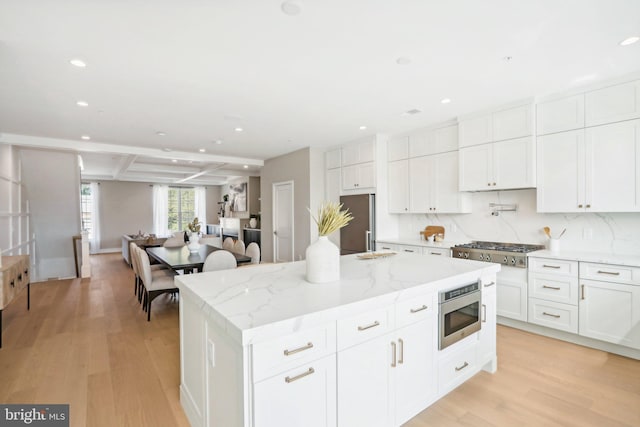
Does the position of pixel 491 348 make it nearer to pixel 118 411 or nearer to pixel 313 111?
pixel 118 411

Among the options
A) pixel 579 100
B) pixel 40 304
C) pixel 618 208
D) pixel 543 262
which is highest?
pixel 579 100

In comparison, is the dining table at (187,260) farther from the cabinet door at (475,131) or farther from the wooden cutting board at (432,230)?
the cabinet door at (475,131)

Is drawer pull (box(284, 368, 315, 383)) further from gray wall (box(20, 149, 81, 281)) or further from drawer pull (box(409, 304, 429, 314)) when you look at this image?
gray wall (box(20, 149, 81, 281))

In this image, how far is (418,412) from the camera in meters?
1.89

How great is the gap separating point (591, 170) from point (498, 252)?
119 cm

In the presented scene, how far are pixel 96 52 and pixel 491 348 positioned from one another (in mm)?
3890

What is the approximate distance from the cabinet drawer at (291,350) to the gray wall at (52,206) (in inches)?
280

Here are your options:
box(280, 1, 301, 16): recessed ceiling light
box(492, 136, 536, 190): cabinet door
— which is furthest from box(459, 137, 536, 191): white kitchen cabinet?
box(280, 1, 301, 16): recessed ceiling light

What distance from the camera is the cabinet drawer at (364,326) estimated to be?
4.94 feet

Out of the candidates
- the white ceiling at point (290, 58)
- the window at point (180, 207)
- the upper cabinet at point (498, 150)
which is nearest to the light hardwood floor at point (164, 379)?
the upper cabinet at point (498, 150)

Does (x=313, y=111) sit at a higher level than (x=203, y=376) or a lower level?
higher

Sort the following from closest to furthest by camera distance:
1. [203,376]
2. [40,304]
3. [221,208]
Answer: [203,376] → [40,304] → [221,208]

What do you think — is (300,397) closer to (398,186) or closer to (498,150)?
(498,150)

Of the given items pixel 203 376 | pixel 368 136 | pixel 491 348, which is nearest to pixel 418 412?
pixel 491 348
